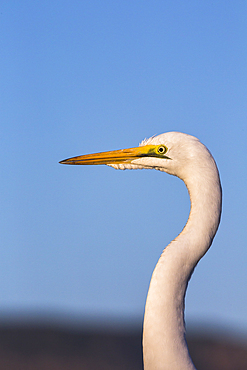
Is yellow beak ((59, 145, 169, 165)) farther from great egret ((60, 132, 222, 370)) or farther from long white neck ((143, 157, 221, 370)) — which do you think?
long white neck ((143, 157, 221, 370))

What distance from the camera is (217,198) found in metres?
3.72

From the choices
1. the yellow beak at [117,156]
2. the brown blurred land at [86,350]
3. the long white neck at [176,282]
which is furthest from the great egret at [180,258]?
the brown blurred land at [86,350]

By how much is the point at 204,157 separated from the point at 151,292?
1.33m

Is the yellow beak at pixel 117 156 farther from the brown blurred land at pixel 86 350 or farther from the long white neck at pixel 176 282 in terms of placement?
the brown blurred land at pixel 86 350

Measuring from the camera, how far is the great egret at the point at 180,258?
3.53m

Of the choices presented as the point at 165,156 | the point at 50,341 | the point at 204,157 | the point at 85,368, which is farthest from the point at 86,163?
the point at 50,341

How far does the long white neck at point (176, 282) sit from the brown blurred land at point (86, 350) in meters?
16.6

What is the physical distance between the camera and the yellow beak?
4.22 meters

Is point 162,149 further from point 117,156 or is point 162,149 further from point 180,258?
point 180,258

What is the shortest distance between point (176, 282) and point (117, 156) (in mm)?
1596

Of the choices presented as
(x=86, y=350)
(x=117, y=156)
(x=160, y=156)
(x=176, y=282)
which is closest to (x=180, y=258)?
(x=176, y=282)

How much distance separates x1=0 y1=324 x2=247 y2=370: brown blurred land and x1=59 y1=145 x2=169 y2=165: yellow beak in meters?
16.6

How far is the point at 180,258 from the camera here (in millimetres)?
3559

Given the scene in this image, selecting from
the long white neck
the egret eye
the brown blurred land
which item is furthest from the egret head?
the brown blurred land
